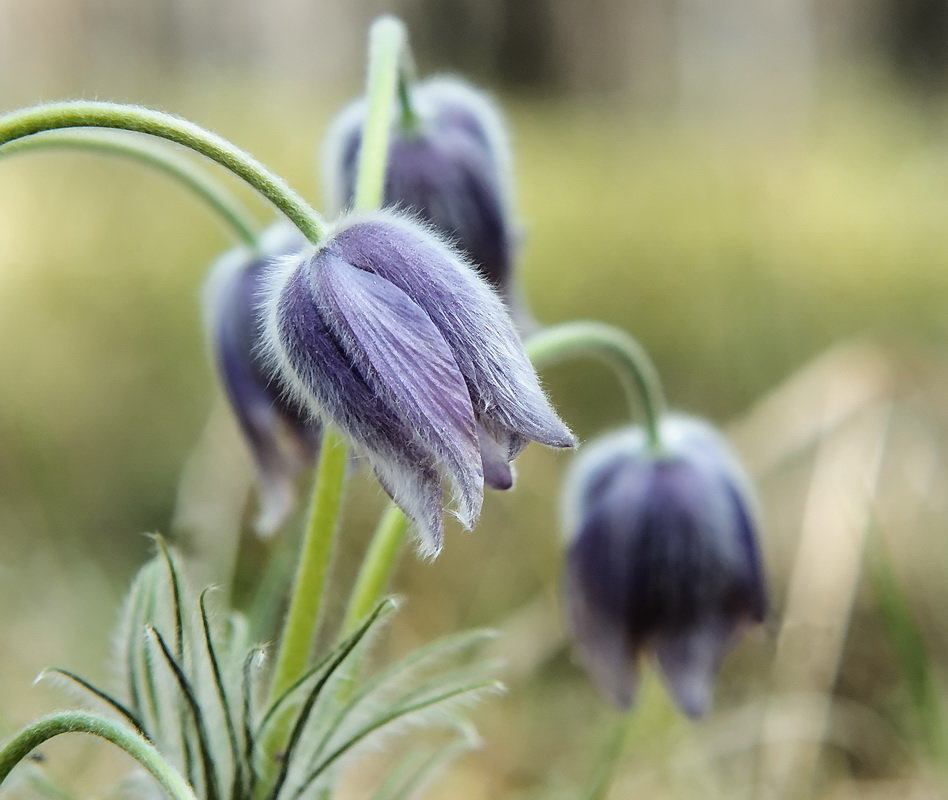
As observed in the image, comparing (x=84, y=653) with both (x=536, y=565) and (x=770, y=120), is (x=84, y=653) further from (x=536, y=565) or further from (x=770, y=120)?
(x=770, y=120)

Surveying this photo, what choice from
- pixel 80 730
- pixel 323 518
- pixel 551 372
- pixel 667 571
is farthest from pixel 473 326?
pixel 551 372

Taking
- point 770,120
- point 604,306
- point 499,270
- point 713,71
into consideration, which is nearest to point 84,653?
point 499,270

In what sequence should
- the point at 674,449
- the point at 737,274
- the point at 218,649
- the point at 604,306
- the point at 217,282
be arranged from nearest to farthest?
the point at 218,649 → the point at 217,282 → the point at 674,449 → the point at 604,306 → the point at 737,274

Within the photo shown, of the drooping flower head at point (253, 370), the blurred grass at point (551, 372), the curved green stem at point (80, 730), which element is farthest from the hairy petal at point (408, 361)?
the blurred grass at point (551, 372)

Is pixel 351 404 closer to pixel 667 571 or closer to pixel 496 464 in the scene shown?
pixel 496 464

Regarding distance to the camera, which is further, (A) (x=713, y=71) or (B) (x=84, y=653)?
(A) (x=713, y=71)

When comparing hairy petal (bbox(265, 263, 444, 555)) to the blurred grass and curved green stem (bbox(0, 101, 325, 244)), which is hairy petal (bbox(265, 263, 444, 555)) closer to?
curved green stem (bbox(0, 101, 325, 244))

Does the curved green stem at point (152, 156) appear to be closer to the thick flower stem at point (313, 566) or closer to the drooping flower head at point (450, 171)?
the drooping flower head at point (450, 171)
